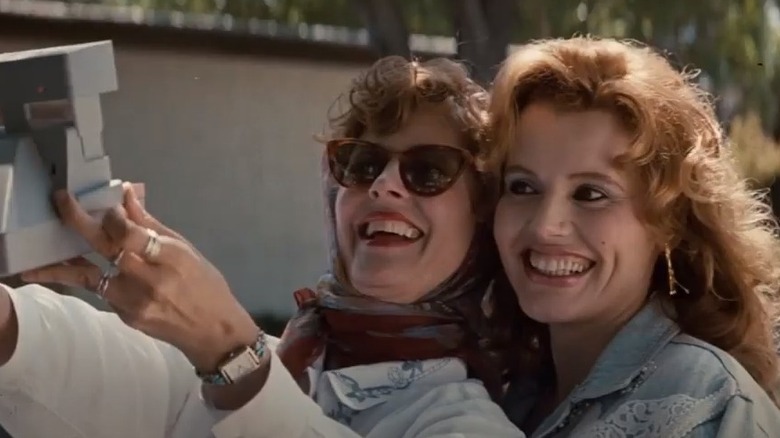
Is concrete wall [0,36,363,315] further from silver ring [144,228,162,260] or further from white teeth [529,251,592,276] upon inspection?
silver ring [144,228,162,260]

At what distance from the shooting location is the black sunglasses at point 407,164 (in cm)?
154

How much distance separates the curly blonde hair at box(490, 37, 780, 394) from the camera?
154cm

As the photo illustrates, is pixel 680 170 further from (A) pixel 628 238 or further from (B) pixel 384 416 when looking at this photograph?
(B) pixel 384 416

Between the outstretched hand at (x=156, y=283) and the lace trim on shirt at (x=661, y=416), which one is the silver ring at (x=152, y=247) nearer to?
the outstretched hand at (x=156, y=283)

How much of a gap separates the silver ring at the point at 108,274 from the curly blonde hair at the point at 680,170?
24.4 inches

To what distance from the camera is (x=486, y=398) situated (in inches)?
60.1

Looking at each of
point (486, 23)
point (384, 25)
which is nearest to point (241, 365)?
point (486, 23)

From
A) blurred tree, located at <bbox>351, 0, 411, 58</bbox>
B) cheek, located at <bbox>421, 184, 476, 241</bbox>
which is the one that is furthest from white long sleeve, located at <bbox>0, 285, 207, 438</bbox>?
blurred tree, located at <bbox>351, 0, 411, 58</bbox>

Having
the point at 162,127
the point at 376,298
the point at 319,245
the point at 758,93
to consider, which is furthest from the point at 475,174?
the point at 758,93

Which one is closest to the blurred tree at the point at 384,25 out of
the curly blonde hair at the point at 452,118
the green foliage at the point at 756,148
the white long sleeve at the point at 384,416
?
the curly blonde hair at the point at 452,118

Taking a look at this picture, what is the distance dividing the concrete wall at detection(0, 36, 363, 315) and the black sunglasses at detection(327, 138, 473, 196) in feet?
14.8

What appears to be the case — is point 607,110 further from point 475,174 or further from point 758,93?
point 758,93

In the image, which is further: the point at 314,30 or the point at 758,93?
the point at 758,93

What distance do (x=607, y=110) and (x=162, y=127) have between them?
16.9 ft
